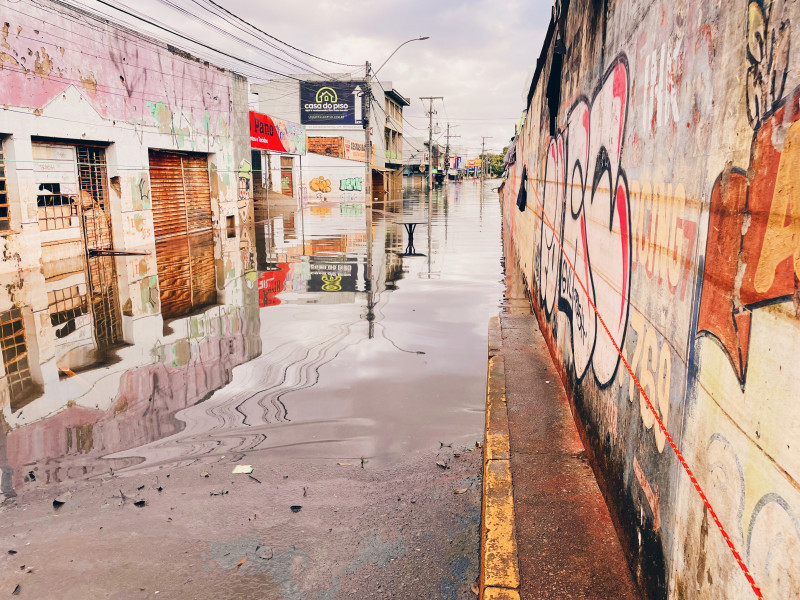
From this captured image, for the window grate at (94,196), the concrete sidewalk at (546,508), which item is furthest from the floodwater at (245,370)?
the window grate at (94,196)

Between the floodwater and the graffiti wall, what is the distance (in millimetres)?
2060

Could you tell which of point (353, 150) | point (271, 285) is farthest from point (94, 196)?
point (353, 150)

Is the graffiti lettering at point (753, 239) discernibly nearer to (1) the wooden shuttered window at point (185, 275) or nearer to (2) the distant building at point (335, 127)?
(1) the wooden shuttered window at point (185, 275)

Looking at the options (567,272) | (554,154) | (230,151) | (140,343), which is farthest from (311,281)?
(230,151)

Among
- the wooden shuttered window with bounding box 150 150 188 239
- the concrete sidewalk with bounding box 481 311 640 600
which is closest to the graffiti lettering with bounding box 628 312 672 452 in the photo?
the concrete sidewalk with bounding box 481 311 640 600

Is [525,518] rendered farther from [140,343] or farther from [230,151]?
[230,151]

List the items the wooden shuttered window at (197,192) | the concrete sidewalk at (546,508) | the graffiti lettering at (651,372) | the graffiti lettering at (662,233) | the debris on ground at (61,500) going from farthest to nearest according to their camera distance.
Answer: the wooden shuttered window at (197,192), the debris on ground at (61,500), the concrete sidewalk at (546,508), the graffiti lettering at (651,372), the graffiti lettering at (662,233)

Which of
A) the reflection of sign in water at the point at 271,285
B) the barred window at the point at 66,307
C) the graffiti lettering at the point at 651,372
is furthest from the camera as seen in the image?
the reflection of sign in water at the point at 271,285

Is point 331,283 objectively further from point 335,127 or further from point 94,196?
point 335,127

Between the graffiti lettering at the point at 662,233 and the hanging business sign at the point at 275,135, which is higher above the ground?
the hanging business sign at the point at 275,135

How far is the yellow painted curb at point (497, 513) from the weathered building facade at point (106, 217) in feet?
9.72

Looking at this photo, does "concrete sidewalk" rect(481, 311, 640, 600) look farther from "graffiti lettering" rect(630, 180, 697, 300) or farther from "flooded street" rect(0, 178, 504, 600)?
"graffiti lettering" rect(630, 180, 697, 300)

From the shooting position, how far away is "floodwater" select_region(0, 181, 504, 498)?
4.80 metres

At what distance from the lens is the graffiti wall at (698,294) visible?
162cm
